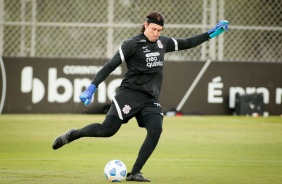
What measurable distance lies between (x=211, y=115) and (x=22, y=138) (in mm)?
8072

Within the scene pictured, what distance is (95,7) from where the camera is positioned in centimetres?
2166

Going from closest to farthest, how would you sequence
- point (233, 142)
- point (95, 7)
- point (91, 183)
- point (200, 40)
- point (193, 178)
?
point (91, 183)
point (193, 178)
point (200, 40)
point (233, 142)
point (95, 7)

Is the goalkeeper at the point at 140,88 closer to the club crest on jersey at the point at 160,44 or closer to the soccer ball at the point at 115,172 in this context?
the club crest on jersey at the point at 160,44

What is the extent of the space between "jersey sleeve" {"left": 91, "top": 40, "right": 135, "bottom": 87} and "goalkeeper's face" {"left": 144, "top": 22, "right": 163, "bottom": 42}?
21 cm

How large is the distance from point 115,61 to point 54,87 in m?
11.8

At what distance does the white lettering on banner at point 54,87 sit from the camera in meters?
21.0

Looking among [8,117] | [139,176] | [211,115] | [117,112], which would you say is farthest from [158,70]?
[211,115]

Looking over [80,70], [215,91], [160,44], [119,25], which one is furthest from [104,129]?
[215,91]

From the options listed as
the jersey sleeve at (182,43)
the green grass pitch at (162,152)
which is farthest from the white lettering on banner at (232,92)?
the jersey sleeve at (182,43)

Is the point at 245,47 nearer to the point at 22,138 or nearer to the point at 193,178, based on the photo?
the point at 22,138

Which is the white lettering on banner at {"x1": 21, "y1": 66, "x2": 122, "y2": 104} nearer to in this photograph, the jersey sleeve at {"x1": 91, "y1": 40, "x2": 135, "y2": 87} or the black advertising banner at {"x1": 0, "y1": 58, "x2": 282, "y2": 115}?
the black advertising banner at {"x1": 0, "y1": 58, "x2": 282, "y2": 115}

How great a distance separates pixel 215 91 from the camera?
72.3 ft

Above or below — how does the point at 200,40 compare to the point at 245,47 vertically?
above

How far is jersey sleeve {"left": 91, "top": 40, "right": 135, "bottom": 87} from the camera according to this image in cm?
953
